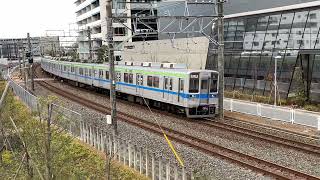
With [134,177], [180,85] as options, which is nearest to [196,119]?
[180,85]

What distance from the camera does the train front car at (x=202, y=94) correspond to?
21.0 m

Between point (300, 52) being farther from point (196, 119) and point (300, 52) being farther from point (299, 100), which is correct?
point (196, 119)

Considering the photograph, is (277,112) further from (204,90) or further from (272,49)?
(272,49)

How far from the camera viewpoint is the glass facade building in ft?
79.5

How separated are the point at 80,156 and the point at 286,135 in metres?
8.82

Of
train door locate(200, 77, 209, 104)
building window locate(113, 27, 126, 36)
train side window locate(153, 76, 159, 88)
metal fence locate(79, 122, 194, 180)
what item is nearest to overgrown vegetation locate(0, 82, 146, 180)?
metal fence locate(79, 122, 194, 180)

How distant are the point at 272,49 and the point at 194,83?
9042 mm

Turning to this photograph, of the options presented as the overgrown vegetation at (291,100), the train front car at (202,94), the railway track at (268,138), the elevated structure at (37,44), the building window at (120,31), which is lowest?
the railway track at (268,138)

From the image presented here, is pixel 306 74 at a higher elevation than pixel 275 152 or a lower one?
higher

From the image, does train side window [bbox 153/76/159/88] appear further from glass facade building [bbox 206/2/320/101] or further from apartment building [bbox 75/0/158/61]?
apartment building [bbox 75/0/158/61]

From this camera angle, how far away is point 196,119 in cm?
2186

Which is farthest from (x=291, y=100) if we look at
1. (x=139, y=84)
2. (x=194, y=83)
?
(x=139, y=84)

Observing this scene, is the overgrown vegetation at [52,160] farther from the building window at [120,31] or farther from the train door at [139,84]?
the building window at [120,31]

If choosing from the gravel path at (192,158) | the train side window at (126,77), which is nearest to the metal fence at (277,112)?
the gravel path at (192,158)
